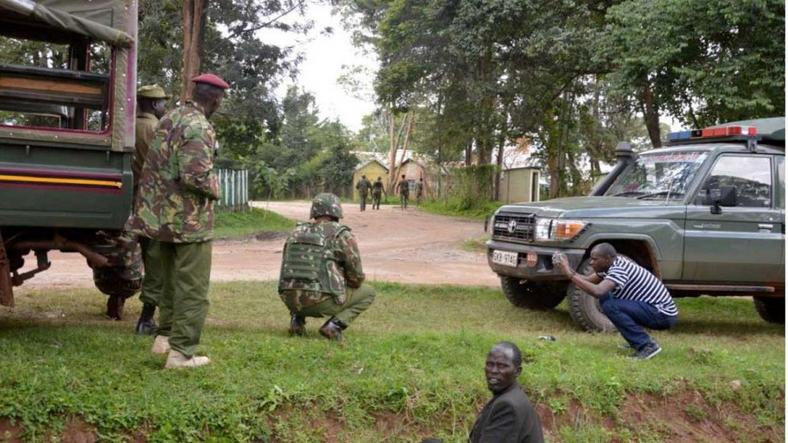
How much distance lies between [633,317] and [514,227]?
84.7 inches

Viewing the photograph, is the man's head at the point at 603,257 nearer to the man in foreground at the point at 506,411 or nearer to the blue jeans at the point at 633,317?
the blue jeans at the point at 633,317

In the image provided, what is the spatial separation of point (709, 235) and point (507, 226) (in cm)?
197

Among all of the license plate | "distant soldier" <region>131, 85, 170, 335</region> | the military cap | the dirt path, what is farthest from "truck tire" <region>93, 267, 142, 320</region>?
the license plate

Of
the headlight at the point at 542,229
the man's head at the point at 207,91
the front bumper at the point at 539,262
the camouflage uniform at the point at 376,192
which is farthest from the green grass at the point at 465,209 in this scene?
the man's head at the point at 207,91

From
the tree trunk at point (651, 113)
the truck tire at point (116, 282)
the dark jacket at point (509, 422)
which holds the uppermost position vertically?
the tree trunk at point (651, 113)

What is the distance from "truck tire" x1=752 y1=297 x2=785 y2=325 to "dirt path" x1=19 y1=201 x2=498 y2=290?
3.55 m

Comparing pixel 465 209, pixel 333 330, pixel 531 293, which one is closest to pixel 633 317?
pixel 333 330

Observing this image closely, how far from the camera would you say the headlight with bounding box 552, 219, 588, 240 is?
7879mm

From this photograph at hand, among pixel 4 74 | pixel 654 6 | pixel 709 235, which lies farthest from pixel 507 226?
pixel 654 6

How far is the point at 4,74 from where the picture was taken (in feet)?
17.7

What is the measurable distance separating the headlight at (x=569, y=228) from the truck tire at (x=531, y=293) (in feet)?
4.60

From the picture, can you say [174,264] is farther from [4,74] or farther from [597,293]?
[597,293]

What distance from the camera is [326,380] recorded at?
532 centimetres

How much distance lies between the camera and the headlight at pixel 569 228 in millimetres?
7879
